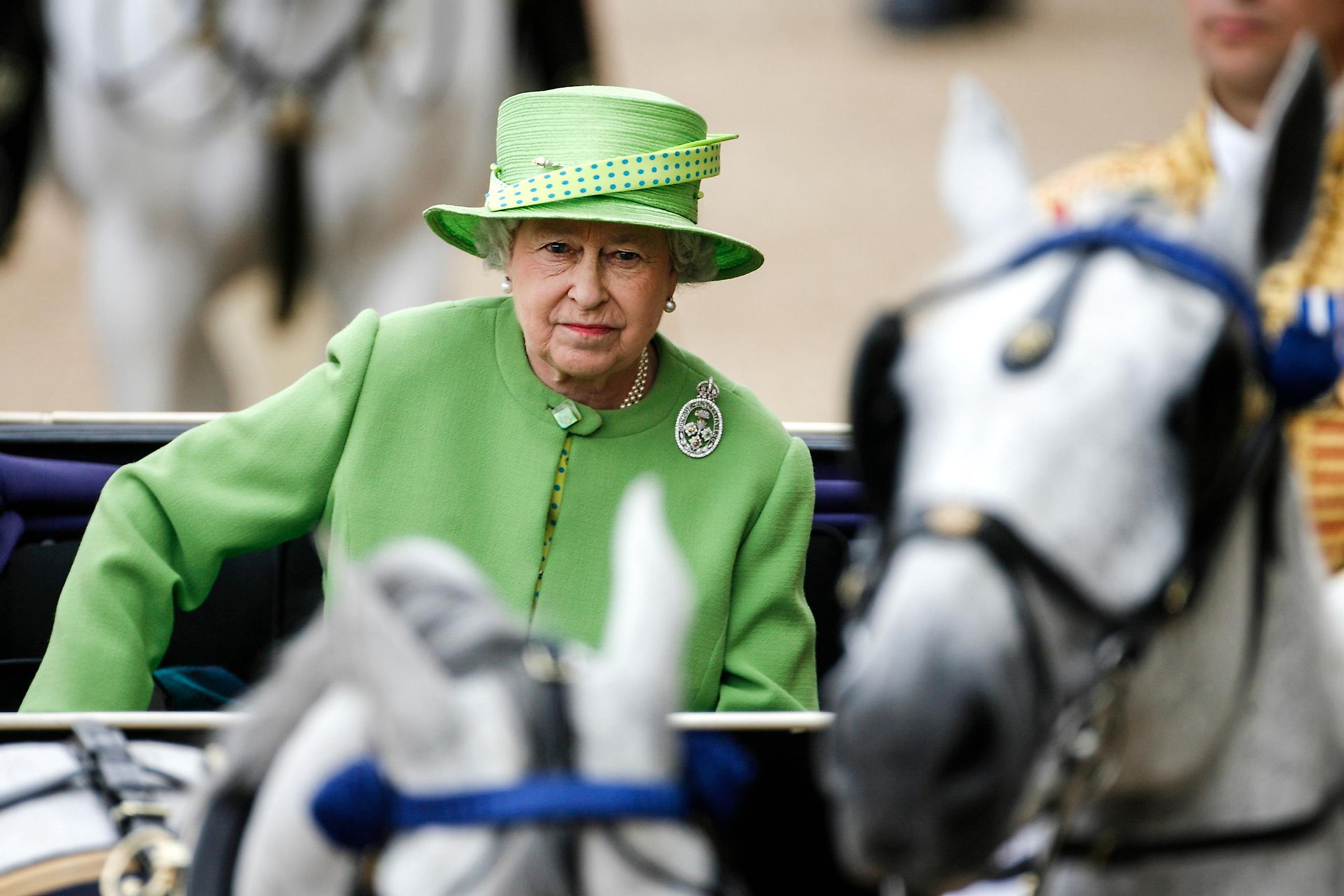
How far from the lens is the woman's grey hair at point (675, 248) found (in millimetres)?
2227

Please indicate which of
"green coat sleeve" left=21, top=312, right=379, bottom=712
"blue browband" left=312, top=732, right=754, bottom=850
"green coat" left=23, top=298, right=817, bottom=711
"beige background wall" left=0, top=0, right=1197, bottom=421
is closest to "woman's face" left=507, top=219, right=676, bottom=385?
"green coat" left=23, top=298, right=817, bottom=711

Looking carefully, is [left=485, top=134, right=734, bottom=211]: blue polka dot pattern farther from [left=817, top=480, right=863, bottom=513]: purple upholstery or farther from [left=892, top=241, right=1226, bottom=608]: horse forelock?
[left=892, top=241, right=1226, bottom=608]: horse forelock

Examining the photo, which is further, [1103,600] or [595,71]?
[595,71]

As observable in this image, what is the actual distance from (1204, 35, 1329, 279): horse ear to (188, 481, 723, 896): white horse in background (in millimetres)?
443

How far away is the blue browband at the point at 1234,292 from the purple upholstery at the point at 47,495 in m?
1.65

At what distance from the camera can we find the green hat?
209 cm

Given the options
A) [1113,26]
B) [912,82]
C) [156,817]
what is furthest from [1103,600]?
[1113,26]

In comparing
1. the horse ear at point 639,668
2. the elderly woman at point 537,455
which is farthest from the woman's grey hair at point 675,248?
the horse ear at point 639,668

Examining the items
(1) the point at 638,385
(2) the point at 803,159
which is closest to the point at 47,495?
(1) the point at 638,385

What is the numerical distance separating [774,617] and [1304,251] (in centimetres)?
76

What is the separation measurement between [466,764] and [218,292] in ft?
11.0

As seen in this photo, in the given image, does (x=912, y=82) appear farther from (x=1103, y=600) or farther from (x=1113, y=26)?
(x=1103, y=600)

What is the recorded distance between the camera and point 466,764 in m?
1.21

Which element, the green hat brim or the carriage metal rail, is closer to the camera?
the carriage metal rail
